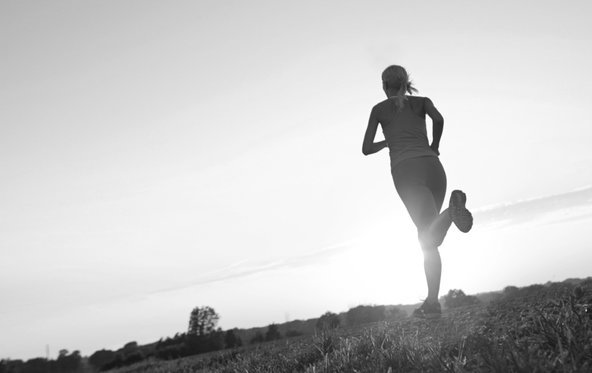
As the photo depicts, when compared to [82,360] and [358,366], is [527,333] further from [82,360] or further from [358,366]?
[82,360]

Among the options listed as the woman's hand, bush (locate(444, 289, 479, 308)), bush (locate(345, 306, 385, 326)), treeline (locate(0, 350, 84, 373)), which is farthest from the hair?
treeline (locate(0, 350, 84, 373))

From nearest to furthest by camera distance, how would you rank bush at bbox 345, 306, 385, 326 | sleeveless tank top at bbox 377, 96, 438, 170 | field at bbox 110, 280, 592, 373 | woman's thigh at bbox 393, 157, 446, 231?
field at bbox 110, 280, 592, 373
woman's thigh at bbox 393, 157, 446, 231
sleeveless tank top at bbox 377, 96, 438, 170
bush at bbox 345, 306, 385, 326

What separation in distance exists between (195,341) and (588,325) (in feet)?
64.4

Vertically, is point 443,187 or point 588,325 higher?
point 443,187

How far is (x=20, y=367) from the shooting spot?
47.0 metres

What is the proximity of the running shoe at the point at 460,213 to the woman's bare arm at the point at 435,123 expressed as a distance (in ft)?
2.80

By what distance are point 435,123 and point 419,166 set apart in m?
0.62

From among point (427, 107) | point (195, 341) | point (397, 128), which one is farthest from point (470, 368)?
point (195, 341)

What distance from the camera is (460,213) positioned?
373 cm

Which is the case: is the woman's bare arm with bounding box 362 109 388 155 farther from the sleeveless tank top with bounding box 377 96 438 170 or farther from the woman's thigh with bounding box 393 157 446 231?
the woman's thigh with bounding box 393 157 446 231

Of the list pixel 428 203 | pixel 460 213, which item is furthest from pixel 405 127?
pixel 460 213

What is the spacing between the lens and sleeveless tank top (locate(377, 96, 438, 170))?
167 inches

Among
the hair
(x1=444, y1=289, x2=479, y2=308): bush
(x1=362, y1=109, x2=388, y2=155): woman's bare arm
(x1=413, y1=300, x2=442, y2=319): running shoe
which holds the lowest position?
(x1=444, y1=289, x2=479, y2=308): bush

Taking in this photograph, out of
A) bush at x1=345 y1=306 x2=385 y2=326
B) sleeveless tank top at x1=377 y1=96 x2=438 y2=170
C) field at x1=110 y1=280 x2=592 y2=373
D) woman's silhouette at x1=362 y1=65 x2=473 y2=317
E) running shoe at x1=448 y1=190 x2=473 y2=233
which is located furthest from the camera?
bush at x1=345 y1=306 x2=385 y2=326
